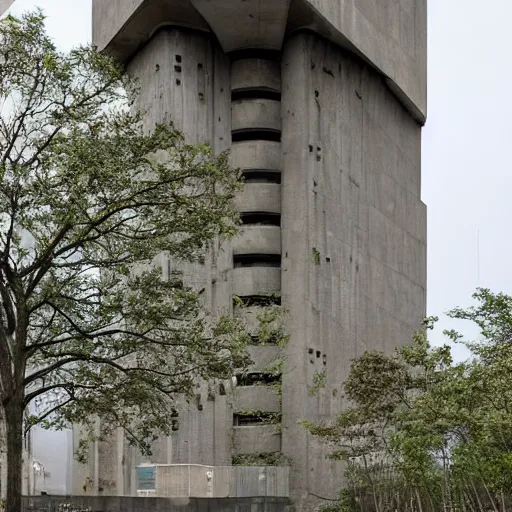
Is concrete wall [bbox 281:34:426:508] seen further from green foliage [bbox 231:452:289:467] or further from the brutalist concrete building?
green foliage [bbox 231:452:289:467]

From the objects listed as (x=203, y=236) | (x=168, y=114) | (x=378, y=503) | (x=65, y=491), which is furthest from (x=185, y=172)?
(x=65, y=491)

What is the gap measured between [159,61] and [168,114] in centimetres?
230

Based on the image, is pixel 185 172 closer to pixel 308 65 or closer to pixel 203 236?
pixel 203 236

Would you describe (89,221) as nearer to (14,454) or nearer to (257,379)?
(14,454)

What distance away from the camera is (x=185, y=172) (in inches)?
841

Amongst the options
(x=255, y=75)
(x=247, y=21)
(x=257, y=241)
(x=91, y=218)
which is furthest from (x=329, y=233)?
(x=91, y=218)

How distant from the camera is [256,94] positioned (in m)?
41.7

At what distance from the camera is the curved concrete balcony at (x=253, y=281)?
39.8m

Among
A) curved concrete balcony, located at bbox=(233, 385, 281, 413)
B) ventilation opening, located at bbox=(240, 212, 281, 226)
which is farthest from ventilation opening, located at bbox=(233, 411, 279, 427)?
ventilation opening, located at bbox=(240, 212, 281, 226)

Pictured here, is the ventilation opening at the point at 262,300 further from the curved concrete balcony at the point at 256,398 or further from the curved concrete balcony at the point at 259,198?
the curved concrete balcony at the point at 259,198

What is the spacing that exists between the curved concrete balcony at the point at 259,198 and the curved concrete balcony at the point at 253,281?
2.14 meters

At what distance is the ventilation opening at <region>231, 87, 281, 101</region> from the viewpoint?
41500mm

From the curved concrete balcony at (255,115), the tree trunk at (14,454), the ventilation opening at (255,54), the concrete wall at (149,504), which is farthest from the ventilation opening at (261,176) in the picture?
the tree trunk at (14,454)

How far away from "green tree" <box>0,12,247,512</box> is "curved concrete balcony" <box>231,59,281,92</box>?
1903 centimetres
